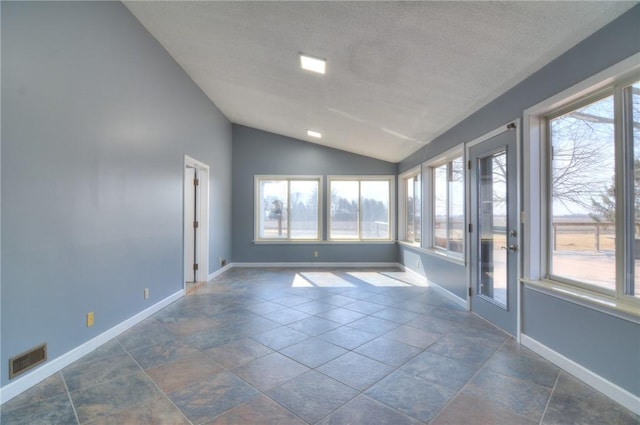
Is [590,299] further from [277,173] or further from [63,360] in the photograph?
[277,173]

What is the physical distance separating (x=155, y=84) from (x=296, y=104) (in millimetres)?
1967

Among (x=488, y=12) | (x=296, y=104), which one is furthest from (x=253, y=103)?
(x=488, y=12)

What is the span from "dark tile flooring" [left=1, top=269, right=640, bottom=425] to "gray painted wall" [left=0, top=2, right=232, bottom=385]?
0.48m

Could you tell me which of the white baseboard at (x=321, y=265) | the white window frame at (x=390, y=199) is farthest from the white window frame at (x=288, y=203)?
the white baseboard at (x=321, y=265)

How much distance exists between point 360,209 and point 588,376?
17.2 ft

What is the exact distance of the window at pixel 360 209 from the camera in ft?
23.4

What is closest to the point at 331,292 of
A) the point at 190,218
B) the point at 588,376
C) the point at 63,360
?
the point at 190,218

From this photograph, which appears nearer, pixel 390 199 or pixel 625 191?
pixel 625 191

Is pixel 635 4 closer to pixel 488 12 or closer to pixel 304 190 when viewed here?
pixel 488 12

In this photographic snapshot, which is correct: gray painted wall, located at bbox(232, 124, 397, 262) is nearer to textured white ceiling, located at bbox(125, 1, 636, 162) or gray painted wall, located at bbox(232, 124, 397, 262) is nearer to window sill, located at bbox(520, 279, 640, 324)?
textured white ceiling, located at bbox(125, 1, 636, 162)

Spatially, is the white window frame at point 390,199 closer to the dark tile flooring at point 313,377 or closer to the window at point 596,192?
the dark tile flooring at point 313,377

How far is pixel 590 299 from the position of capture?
2133 mm

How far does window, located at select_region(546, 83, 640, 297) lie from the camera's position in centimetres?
200

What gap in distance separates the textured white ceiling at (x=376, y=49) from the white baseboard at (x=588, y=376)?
2.39 m
